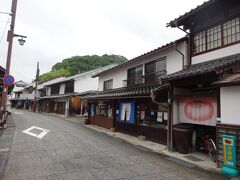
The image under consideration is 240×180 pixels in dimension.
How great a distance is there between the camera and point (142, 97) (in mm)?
10836

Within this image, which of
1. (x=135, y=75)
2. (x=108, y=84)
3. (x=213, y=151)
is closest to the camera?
(x=213, y=151)

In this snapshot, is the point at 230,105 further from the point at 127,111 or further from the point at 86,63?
the point at 86,63

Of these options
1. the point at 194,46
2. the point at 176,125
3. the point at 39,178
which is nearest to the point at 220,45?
the point at 194,46

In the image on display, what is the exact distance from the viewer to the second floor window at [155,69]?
454 inches

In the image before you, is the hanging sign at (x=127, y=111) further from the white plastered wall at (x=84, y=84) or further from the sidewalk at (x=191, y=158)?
the white plastered wall at (x=84, y=84)

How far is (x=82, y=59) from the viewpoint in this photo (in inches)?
1933

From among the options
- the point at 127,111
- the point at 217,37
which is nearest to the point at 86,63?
the point at 127,111

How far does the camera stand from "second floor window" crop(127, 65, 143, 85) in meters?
13.7

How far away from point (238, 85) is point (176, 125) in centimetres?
357

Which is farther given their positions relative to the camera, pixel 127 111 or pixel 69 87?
pixel 69 87

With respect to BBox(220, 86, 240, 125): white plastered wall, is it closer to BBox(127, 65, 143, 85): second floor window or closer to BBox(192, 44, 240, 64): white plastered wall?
BBox(192, 44, 240, 64): white plastered wall

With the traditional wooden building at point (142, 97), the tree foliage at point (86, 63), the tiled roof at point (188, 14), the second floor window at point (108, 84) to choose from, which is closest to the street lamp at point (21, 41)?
the traditional wooden building at point (142, 97)

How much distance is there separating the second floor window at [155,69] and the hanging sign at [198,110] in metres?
3.03

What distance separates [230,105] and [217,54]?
3.19 metres
